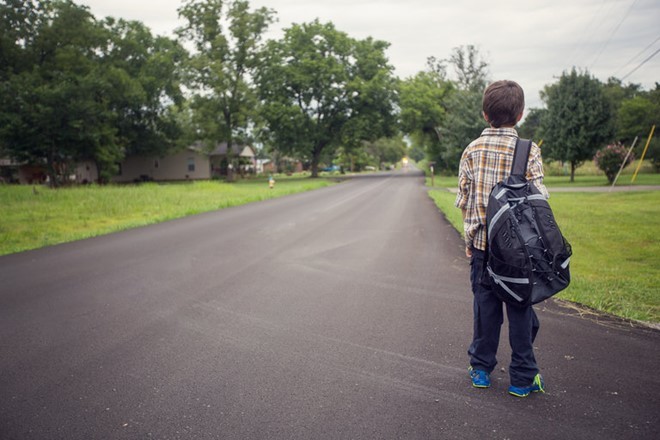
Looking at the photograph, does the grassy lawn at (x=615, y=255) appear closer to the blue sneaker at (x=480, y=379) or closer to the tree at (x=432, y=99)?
the blue sneaker at (x=480, y=379)

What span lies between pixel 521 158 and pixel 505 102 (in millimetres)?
388

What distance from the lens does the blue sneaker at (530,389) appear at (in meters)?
2.77

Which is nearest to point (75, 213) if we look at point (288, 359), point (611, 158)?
point (288, 359)

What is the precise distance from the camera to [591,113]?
2389 centimetres

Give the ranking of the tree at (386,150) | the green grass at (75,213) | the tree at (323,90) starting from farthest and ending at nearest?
the tree at (386,150)
the tree at (323,90)
the green grass at (75,213)

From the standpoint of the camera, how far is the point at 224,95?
152 feet

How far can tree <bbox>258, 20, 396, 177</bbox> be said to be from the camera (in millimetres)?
47156

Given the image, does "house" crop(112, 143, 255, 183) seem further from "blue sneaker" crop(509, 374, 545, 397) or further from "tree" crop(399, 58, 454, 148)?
"blue sneaker" crop(509, 374, 545, 397)

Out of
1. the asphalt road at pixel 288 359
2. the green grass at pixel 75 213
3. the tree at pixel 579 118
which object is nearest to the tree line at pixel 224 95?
the tree at pixel 579 118

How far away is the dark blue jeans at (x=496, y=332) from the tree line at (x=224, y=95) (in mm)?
23770

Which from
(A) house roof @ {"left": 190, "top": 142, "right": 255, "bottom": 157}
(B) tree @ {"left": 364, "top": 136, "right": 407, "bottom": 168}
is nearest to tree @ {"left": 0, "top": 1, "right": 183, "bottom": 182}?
(A) house roof @ {"left": 190, "top": 142, "right": 255, "bottom": 157}

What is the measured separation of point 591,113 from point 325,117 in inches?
1258

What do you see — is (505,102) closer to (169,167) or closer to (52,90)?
(52,90)

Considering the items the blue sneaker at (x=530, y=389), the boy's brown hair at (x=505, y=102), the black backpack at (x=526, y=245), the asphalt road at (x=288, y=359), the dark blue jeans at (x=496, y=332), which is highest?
the boy's brown hair at (x=505, y=102)
